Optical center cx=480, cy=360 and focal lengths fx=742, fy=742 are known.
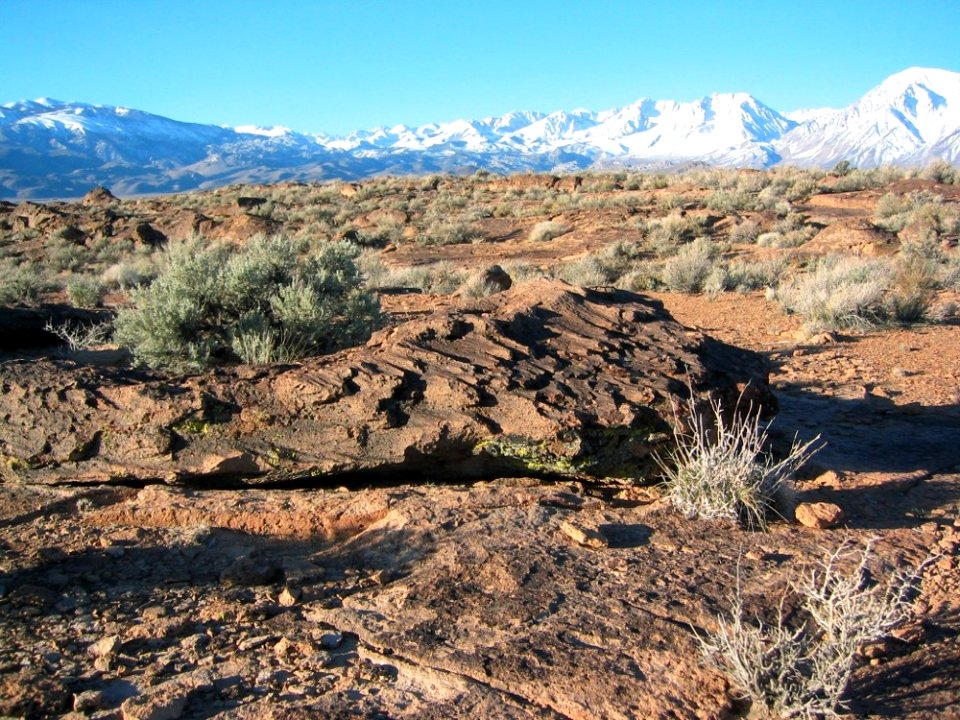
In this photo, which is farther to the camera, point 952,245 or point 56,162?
point 56,162

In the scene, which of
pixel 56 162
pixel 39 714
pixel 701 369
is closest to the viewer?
pixel 39 714

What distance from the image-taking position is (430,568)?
10.6 ft

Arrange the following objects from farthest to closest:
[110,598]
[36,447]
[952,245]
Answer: [952,245] → [36,447] → [110,598]

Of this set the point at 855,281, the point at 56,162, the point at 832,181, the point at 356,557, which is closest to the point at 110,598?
the point at 356,557

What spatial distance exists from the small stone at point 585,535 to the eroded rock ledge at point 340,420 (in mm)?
534

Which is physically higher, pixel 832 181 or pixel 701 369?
pixel 832 181

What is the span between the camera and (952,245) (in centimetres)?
1552

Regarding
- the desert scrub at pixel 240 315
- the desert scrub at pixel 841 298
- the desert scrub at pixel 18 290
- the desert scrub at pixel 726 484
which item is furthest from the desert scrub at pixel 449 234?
the desert scrub at pixel 726 484

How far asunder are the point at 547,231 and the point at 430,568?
18636mm

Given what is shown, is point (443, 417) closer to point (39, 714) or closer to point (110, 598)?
point (110, 598)

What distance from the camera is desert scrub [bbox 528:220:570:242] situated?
21.1 metres

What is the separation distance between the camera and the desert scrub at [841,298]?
9.60m

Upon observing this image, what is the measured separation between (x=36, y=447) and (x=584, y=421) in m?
2.98

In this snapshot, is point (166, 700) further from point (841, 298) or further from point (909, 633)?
point (841, 298)
